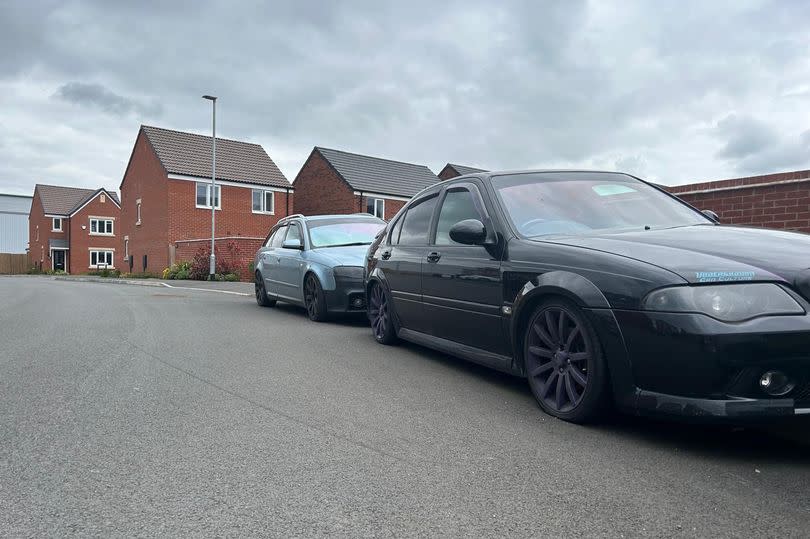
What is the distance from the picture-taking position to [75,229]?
60219 mm

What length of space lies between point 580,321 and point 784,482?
1.24m

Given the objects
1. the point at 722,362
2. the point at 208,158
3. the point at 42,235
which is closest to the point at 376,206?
the point at 208,158

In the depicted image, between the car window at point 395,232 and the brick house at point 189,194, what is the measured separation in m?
24.9

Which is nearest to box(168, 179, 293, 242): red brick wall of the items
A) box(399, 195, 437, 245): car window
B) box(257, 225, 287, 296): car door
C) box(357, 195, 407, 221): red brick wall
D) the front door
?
box(357, 195, 407, 221): red brick wall

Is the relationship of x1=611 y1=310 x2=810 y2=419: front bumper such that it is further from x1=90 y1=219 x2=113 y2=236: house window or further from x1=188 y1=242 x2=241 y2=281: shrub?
x1=90 y1=219 x2=113 y2=236: house window

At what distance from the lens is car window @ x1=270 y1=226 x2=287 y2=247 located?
1151 centimetres

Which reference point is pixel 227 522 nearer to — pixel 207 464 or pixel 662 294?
pixel 207 464

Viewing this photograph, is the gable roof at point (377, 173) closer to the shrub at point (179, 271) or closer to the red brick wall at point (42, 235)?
the shrub at point (179, 271)

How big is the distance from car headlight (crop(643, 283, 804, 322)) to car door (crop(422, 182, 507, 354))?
1.45 meters

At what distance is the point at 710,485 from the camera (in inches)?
117

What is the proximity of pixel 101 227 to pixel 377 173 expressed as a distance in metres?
33.1

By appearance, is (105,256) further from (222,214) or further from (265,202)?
(222,214)

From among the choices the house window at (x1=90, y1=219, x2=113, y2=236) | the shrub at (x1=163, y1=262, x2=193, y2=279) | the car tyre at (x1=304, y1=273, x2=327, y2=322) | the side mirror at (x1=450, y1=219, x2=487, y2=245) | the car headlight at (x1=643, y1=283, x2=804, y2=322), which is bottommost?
the shrub at (x1=163, y1=262, x2=193, y2=279)

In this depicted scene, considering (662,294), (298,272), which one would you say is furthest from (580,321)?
(298,272)
